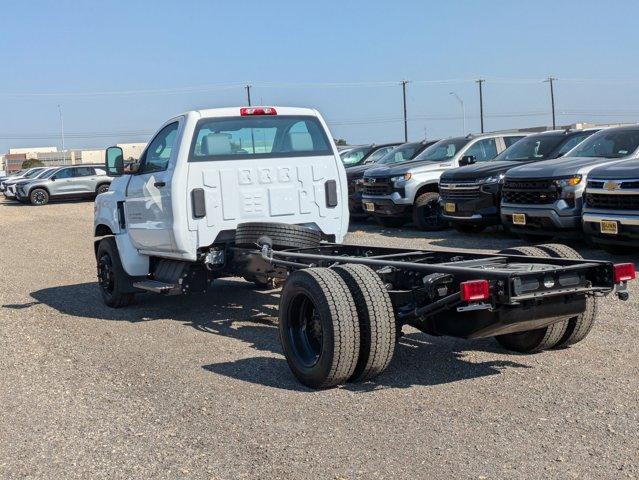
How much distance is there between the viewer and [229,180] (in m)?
8.15

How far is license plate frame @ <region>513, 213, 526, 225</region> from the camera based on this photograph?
12.4 m

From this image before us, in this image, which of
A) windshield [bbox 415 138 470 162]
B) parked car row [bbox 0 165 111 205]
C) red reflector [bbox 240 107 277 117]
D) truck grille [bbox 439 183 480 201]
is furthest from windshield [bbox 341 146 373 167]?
red reflector [bbox 240 107 277 117]

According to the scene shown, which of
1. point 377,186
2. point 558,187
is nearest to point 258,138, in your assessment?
point 558,187

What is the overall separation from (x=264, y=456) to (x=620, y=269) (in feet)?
8.77

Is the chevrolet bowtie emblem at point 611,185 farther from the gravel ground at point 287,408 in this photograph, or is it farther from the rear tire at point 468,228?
the rear tire at point 468,228

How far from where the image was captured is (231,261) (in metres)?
8.25

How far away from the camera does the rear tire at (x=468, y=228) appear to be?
15023 millimetres

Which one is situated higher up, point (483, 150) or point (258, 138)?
point (258, 138)

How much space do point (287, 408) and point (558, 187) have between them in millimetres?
7760

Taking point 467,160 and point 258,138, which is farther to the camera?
point 467,160

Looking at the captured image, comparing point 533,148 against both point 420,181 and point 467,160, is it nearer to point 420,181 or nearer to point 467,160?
point 467,160

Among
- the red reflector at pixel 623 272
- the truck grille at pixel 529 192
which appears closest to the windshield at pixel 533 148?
the truck grille at pixel 529 192

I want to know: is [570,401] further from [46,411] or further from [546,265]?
[46,411]

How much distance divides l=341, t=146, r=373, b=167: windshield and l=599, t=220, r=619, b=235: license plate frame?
12915 mm
